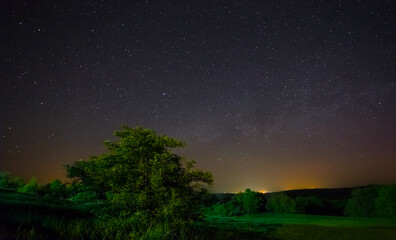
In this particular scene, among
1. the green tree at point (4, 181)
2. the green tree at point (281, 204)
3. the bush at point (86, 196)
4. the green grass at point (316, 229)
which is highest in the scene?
the green tree at point (4, 181)

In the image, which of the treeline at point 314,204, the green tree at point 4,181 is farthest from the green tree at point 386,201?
the green tree at point 4,181

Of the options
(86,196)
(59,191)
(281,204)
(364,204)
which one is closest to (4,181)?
(59,191)

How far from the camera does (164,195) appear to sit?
14.7 meters

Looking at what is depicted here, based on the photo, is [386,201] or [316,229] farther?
[386,201]

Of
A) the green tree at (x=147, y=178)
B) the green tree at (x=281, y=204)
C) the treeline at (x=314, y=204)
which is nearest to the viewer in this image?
the green tree at (x=147, y=178)

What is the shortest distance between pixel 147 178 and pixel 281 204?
90.1 metres

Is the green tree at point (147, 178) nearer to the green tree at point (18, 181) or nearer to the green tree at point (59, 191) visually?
the green tree at point (59, 191)

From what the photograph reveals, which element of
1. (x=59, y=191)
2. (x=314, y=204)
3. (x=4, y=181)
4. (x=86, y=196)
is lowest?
(x=314, y=204)

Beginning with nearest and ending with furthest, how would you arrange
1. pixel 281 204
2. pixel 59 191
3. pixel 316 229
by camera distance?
pixel 59 191, pixel 316 229, pixel 281 204

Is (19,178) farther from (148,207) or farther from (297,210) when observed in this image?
(148,207)

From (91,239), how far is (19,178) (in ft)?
405

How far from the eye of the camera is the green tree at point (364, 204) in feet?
259

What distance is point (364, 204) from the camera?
79875mm

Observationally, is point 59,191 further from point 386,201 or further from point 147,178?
point 386,201
